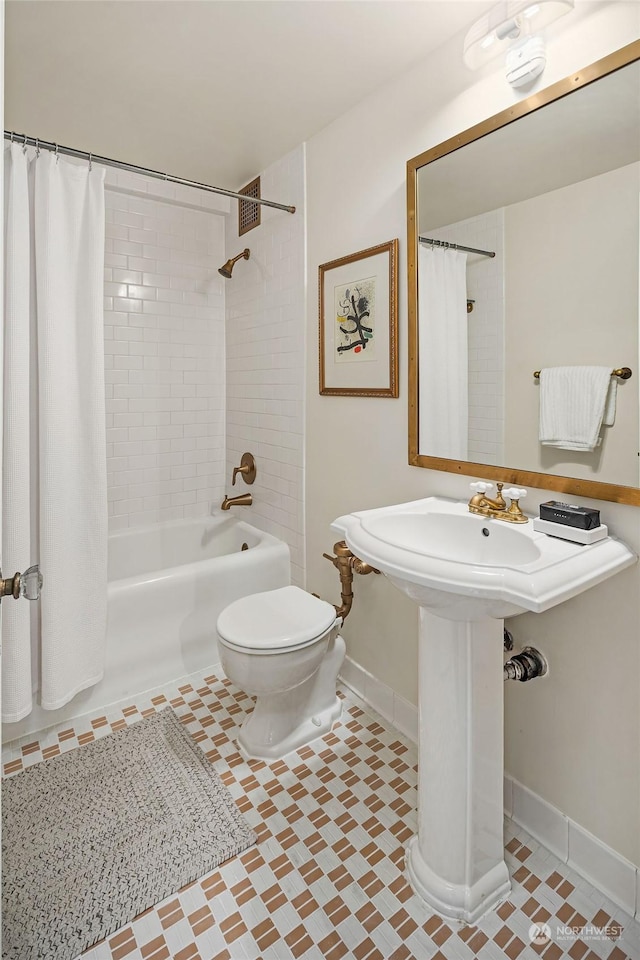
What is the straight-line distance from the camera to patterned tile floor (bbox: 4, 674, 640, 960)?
126 cm

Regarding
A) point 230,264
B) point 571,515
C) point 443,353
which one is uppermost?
point 230,264

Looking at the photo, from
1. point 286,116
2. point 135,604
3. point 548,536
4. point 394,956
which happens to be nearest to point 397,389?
point 548,536

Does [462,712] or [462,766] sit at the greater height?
[462,712]

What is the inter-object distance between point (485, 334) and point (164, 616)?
1706 mm

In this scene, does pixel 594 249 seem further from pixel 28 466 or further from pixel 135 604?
pixel 135 604

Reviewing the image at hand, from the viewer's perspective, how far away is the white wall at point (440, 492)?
1.34 m

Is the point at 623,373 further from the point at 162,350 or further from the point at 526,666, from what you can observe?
the point at 162,350

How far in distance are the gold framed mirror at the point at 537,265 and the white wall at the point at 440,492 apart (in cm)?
8

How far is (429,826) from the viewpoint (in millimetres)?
1386

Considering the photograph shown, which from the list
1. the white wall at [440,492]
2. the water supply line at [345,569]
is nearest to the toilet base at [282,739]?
the white wall at [440,492]

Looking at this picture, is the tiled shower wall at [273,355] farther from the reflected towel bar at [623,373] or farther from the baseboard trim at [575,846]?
the reflected towel bar at [623,373]

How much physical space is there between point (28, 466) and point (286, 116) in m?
1.69

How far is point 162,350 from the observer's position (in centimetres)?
293

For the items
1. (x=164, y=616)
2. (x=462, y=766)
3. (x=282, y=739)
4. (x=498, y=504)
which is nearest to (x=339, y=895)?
(x=462, y=766)
